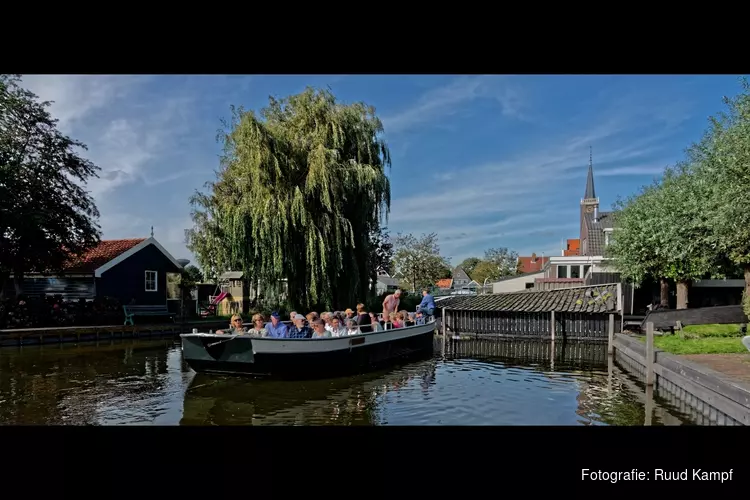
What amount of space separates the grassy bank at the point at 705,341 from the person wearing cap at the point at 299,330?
8293 mm

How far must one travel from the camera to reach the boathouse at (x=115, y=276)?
79.4 feet

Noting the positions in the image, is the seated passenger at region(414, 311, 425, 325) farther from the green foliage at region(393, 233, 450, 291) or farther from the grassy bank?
the green foliage at region(393, 233, 450, 291)

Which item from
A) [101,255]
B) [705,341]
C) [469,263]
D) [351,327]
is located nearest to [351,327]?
[351,327]

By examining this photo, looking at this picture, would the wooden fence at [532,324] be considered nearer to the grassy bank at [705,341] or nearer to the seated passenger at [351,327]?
the grassy bank at [705,341]

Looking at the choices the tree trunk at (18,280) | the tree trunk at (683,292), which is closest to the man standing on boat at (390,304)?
the tree trunk at (683,292)

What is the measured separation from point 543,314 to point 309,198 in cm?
1073

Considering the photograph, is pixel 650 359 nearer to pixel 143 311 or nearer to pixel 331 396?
pixel 331 396

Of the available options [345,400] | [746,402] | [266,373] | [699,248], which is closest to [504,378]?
[345,400]

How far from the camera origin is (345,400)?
10789 millimetres

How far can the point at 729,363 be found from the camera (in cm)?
1042

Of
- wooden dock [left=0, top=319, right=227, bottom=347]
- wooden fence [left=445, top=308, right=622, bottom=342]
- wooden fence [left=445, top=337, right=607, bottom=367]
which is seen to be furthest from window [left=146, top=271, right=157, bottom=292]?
wooden fence [left=445, top=337, right=607, bottom=367]
